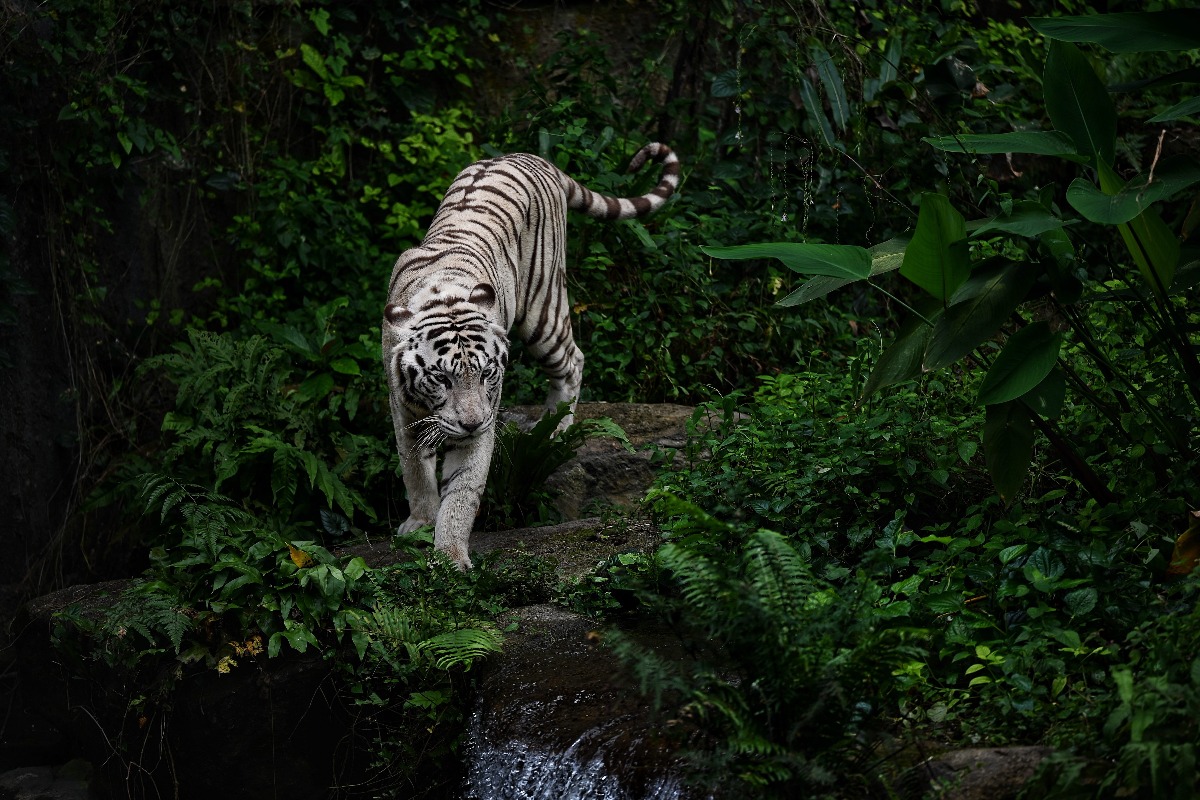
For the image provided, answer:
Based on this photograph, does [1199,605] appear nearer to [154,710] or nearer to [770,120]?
[154,710]

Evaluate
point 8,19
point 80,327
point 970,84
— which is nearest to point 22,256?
point 80,327

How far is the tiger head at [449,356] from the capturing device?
4758 mm

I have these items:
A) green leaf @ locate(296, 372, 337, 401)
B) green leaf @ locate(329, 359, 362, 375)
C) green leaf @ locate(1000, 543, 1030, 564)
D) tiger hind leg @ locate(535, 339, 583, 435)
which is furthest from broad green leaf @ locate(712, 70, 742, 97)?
green leaf @ locate(1000, 543, 1030, 564)

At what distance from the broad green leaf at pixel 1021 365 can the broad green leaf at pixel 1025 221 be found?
32 centimetres

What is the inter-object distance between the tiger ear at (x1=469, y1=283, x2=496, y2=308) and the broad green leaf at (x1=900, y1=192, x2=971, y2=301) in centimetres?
202

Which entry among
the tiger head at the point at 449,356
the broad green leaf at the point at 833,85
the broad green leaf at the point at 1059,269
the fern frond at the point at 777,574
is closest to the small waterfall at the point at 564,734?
the fern frond at the point at 777,574

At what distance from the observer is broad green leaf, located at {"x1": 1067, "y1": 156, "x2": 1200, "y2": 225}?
10.6 ft

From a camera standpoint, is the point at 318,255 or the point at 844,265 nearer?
the point at 844,265

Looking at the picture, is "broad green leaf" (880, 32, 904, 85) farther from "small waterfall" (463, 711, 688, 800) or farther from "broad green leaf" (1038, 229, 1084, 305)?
"small waterfall" (463, 711, 688, 800)

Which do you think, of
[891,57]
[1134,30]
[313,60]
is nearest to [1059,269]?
[1134,30]

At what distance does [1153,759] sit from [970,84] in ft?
16.8

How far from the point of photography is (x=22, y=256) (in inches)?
259

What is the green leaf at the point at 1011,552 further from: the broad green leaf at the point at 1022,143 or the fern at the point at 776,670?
the broad green leaf at the point at 1022,143

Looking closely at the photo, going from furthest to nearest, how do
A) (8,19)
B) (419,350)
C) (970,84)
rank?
1. (970,84)
2. (8,19)
3. (419,350)
